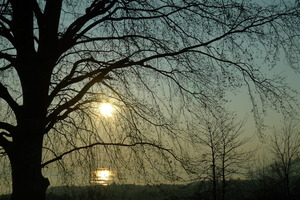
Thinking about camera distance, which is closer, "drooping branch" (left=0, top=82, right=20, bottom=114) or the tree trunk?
the tree trunk

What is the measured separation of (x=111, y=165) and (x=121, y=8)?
2989 millimetres

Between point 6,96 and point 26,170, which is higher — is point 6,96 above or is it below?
above

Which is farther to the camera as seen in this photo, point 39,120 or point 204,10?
point 204,10

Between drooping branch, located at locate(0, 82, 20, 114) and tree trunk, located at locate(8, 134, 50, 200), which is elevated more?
drooping branch, located at locate(0, 82, 20, 114)

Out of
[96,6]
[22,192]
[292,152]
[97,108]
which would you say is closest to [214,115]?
[97,108]

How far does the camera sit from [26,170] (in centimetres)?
500

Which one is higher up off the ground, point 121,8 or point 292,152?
point 121,8

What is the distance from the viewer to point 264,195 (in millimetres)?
26781

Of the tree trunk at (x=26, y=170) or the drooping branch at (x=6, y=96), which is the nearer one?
the tree trunk at (x=26, y=170)

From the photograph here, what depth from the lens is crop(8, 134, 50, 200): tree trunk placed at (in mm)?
4969

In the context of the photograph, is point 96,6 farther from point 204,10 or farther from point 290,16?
point 290,16

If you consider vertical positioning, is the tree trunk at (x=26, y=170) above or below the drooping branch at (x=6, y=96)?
below

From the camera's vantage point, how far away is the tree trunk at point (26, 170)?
4.97 m

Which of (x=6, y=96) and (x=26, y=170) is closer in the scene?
(x=26, y=170)
